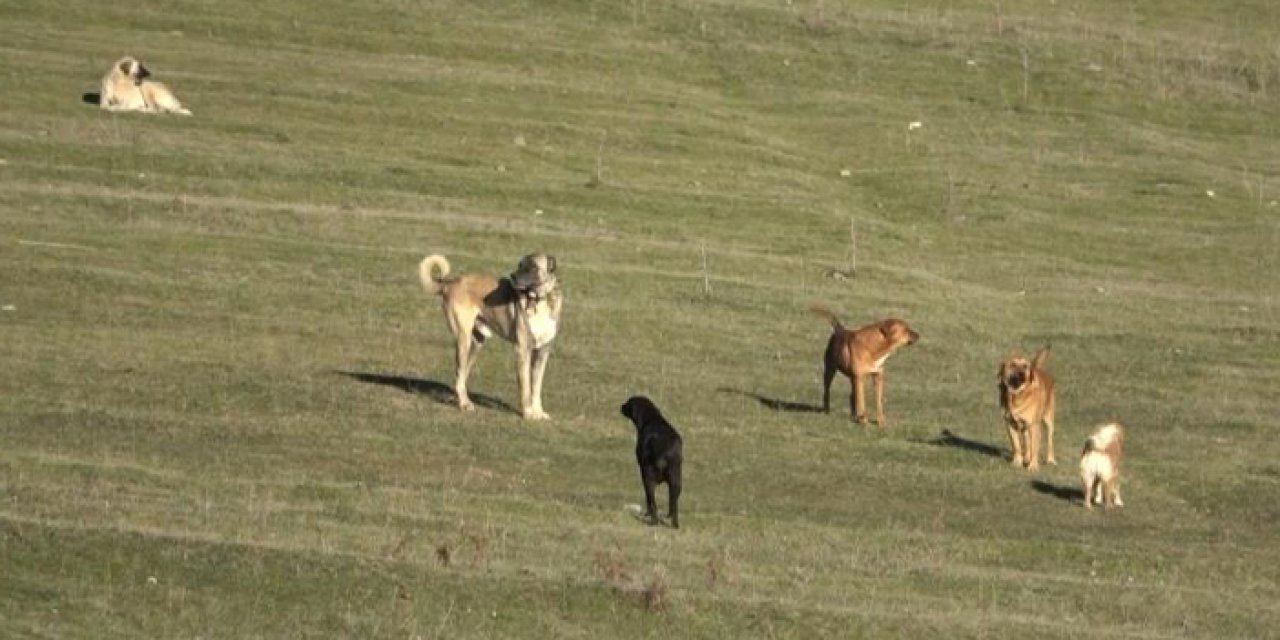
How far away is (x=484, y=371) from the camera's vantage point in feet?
110

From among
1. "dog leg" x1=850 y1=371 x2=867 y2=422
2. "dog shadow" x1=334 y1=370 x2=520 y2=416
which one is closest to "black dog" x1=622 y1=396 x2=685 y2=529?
"dog shadow" x1=334 y1=370 x2=520 y2=416

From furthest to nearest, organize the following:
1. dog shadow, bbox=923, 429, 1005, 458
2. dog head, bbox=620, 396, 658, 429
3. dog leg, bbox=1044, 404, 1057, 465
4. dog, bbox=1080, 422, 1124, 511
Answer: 1. dog shadow, bbox=923, 429, 1005, 458
2. dog leg, bbox=1044, 404, 1057, 465
3. dog, bbox=1080, 422, 1124, 511
4. dog head, bbox=620, 396, 658, 429

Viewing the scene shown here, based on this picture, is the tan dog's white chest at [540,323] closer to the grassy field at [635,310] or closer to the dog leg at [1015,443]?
the grassy field at [635,310]

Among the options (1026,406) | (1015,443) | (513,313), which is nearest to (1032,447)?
(1015,443)

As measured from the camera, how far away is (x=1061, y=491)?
29.3 meters

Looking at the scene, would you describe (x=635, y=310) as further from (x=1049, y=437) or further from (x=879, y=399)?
(x=1049, y=437)

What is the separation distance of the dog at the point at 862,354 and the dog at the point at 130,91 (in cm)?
1972

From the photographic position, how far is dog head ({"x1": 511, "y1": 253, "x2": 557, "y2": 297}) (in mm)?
29844

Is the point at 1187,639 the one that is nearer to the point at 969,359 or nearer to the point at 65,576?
the point at 65,576

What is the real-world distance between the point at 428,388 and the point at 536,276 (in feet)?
8.87

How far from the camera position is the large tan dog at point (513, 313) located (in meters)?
30.0

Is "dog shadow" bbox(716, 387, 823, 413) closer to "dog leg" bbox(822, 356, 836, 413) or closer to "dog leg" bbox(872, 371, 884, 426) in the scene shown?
"dog leg" bbox(822, 356, 836, 413)

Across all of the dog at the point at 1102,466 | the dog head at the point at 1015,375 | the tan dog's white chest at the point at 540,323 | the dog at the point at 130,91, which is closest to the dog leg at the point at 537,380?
the tan dog's white chest at the point at 540,323

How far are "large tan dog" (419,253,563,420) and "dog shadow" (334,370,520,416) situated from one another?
0.21m
